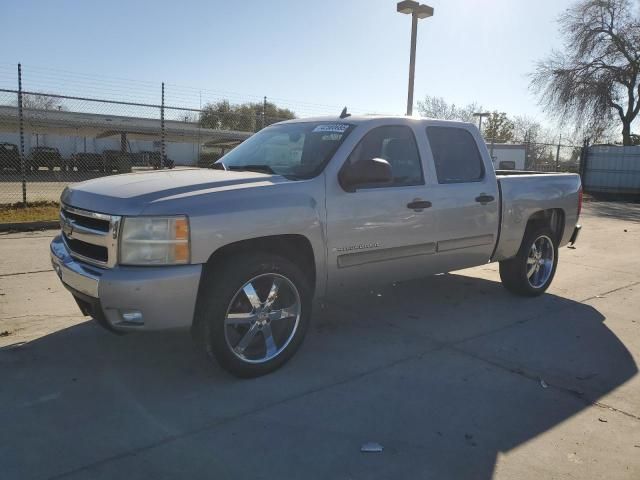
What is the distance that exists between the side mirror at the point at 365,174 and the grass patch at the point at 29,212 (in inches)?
316

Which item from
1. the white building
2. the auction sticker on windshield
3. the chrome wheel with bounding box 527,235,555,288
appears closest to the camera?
the auction sticker on windshield

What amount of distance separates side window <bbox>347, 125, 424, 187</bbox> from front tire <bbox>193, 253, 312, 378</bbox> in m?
1.28

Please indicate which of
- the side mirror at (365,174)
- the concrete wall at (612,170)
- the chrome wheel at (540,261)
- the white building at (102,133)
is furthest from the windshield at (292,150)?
the concrete wall at (612,170)

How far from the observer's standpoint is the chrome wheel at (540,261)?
6332mm

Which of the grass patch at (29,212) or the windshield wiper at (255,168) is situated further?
the grass patch at (29,212)

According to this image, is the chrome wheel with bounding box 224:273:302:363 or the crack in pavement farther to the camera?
the chrome wheel with bounding box 224:273:302:363

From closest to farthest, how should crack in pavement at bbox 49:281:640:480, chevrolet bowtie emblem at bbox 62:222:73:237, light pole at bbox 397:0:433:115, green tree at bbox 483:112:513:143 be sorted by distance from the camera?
1. crack in pavement at bbox 49:281:640:480
2. chevrolet bowtie emblem at bbox 62:222:73:237
3. light pole at bbox 397:0:433:115
4. green tree at bbox 483:112:513:143

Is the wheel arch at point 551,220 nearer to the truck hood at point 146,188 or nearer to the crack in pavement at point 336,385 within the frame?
the crack in pavement at point 336,385

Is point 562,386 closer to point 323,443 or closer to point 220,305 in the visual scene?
point 323,443

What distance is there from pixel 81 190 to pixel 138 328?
47.6 inches

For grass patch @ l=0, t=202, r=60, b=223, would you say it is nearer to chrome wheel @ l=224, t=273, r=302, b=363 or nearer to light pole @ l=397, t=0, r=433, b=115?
chrome wheel @ l=224, t=273, r=302, b=363

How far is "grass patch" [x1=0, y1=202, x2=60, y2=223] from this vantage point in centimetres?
1026

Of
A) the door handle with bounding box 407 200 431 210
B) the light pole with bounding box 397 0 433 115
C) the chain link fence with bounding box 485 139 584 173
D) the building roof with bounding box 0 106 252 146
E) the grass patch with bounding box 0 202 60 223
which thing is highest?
the light pole with bounding box 397 0 433 115

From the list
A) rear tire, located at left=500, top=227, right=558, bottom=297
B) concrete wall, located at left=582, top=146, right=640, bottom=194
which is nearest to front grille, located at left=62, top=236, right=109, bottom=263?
rear tire, located at left=500, top=227, right=558, bottom=297
